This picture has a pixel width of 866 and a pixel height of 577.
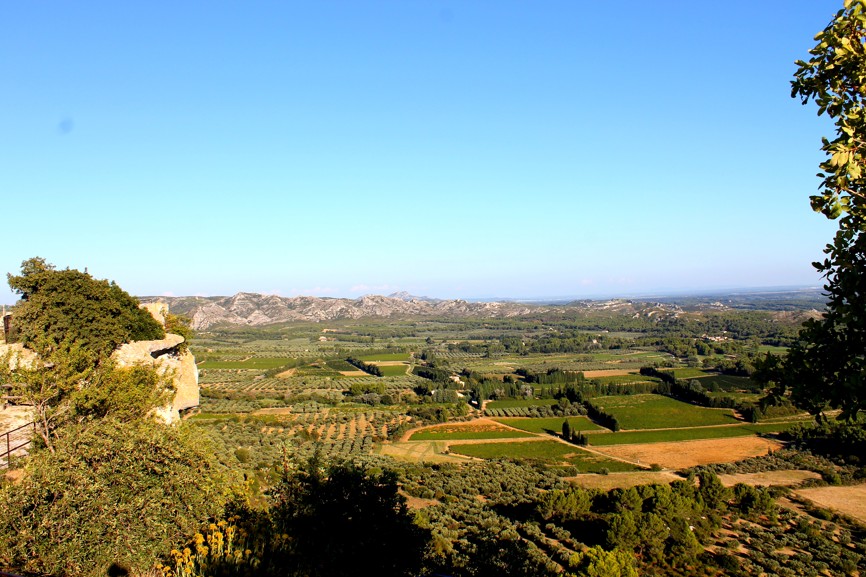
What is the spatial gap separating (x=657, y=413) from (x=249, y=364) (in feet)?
313

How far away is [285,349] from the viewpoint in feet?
523

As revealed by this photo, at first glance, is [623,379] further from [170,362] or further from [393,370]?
[170,362]

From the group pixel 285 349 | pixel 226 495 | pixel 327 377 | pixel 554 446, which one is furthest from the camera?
pixel 285 349

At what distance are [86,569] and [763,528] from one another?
42787 millimetres

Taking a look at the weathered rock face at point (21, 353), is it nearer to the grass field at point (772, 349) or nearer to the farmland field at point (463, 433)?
the farmland field at point (463, 433)

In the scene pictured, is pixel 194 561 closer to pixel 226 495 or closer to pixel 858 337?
pixel 226 495

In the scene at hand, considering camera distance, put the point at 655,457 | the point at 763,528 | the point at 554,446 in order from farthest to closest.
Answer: the point at 554,446 < the point at 655,457 < the point at 763,528

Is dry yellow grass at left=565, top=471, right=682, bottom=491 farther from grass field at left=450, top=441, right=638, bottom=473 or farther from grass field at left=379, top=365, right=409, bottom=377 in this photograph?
grass field at left=379, top=365, right=409, bottom=377

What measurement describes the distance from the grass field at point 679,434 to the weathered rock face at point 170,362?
52.5 m

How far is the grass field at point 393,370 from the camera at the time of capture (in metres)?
117

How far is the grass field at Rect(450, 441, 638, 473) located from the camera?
54075 millimetres

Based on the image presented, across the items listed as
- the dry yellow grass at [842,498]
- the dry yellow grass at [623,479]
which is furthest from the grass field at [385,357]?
the dry yellow grass at [842,498]

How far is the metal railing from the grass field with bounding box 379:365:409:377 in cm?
10263

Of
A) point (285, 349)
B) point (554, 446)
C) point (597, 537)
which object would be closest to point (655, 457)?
point (554, 446)
